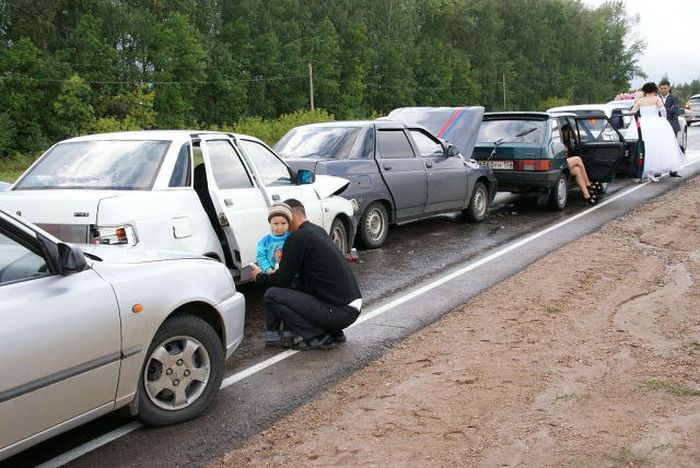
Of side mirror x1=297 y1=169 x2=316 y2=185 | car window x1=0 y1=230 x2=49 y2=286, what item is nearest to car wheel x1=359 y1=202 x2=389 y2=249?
side mirror x1=297 y1=169 x2=316 y2=185

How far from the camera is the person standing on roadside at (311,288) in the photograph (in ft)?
19.4

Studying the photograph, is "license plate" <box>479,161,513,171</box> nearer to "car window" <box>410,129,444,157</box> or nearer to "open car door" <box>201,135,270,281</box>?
"car window" <box>410,129,444,157</box>

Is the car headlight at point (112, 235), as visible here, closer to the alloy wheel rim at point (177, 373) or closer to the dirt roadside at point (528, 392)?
the alloy wheel rim at point (177, 373)

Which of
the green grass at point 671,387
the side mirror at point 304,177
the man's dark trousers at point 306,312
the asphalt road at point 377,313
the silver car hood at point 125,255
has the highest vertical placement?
the side mirror at point 304,177

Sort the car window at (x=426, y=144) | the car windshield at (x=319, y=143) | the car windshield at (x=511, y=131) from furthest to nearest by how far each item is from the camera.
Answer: the car windshield at (x=511, y=131) < the car window at (x=426, y=144) < the car windshield at (x=319, y=143)

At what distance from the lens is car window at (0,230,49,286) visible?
3.67 meters

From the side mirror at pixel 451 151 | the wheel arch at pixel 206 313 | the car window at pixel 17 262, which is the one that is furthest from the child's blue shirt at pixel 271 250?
the side mirror at pixel 451 151

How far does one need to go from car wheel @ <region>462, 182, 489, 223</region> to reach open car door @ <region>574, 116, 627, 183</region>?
2843mm

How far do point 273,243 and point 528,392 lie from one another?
2477 millimetres

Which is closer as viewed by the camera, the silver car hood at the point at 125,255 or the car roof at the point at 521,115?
the silver car hood at the point at 125,255

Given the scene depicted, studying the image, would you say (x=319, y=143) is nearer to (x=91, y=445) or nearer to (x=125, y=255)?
(x=125, y=255)

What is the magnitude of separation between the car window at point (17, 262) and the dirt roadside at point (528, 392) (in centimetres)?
141

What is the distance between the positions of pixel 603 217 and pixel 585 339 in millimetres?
7245

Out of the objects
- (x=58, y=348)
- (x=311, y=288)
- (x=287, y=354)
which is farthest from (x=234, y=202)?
(x=58, y=348)
